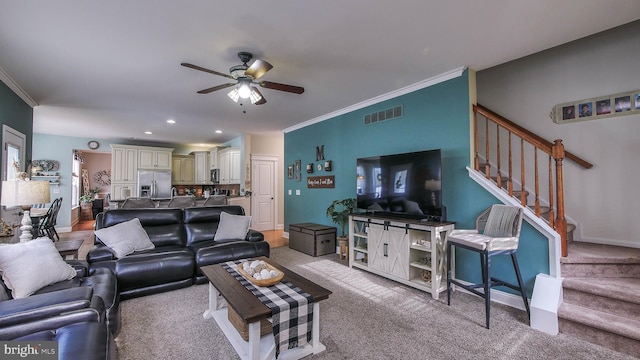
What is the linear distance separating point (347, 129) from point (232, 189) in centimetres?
457

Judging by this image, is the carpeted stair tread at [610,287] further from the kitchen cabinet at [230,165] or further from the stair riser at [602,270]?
the kitchen cabinet at [230,165]

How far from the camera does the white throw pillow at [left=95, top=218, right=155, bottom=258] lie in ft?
10.5

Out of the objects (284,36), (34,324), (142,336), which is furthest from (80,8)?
(142,336)

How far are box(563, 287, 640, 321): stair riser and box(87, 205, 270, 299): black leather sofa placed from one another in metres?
3.29

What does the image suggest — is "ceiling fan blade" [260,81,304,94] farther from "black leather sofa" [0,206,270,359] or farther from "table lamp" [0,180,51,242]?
"table lamp" [0,180,51,242]

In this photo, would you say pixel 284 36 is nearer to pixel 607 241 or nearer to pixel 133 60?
pixel 133 60

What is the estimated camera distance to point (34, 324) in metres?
1.48

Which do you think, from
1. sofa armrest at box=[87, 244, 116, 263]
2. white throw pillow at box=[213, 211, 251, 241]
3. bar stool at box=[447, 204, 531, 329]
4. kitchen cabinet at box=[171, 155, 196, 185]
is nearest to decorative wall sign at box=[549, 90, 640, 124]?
bar stool at box=[447, 204, 531, 329]

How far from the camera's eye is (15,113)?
3896mm

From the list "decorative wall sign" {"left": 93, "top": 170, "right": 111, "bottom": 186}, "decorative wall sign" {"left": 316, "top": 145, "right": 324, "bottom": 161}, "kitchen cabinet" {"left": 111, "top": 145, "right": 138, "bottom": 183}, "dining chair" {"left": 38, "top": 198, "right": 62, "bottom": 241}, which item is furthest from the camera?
"decorative wall sign" {"left": 93, "top": 170, "right": 111, "bottom": 186}

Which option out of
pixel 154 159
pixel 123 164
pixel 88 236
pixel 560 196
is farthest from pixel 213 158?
pixel 560 196

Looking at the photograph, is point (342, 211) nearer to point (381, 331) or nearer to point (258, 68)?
point (381, 331)

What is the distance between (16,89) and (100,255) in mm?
2773

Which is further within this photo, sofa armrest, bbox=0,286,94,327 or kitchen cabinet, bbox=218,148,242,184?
kitchen cabinet, bbox=218,148,242,184
